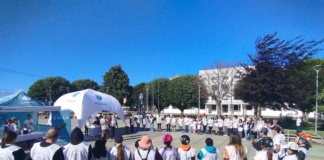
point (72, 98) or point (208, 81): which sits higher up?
point (208, 81)

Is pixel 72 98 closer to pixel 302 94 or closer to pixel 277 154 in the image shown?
pixel 277 154

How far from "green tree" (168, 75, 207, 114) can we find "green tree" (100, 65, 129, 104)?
36.2 ft

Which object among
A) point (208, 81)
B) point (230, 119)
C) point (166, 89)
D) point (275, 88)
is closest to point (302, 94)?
point (275, 88)

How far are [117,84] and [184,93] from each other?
16.6 meters

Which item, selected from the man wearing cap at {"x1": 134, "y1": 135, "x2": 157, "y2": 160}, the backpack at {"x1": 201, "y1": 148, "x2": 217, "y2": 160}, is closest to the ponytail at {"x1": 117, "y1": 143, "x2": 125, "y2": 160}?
the man wearing cap at {"x1": 134, "y1": 135, "x2": 157, "y2": 160}

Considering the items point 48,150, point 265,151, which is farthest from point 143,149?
point 265,151

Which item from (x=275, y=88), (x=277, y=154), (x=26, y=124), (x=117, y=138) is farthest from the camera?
(x=275, y=88)

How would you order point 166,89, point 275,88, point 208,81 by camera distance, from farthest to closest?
point 166,89, point 208,81, point 275,88

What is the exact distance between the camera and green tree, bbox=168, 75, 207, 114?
61.3 m

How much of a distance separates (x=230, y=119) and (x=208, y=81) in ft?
109

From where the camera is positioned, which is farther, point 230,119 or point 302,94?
point 302,94

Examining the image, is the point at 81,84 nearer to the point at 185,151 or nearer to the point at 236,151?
the point at 185,151

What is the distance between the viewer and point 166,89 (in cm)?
6700

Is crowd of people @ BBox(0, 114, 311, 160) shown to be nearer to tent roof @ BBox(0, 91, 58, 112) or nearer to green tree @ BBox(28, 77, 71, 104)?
tent roof @ BBox(0, 91, 58, 112)
